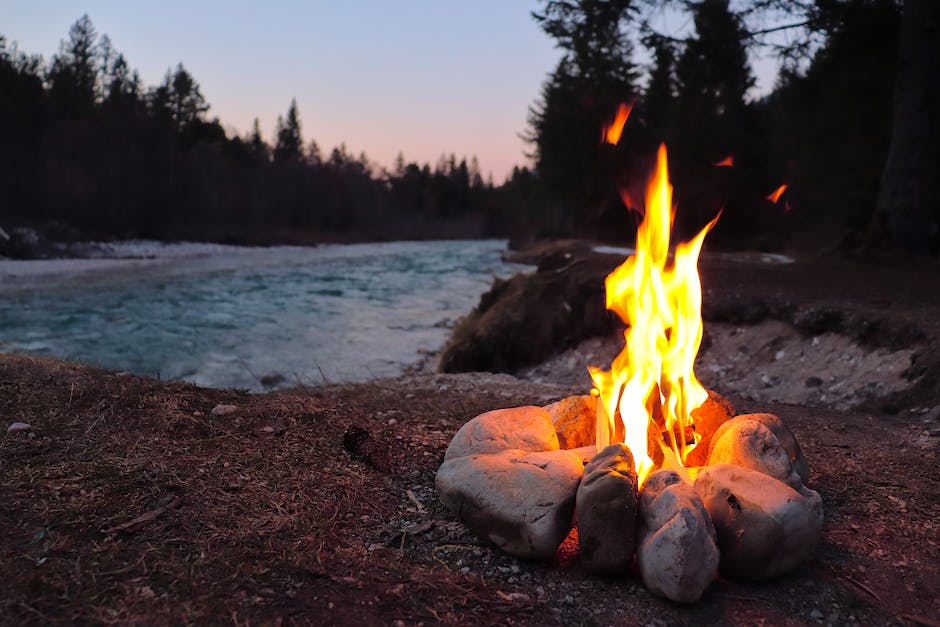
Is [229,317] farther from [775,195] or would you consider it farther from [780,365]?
[775,195]

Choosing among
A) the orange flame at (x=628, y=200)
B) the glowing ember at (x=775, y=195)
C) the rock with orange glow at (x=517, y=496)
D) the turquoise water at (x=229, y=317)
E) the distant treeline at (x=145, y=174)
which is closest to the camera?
the rock with orange glow at (x=517, y=496)

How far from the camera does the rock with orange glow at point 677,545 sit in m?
2.58

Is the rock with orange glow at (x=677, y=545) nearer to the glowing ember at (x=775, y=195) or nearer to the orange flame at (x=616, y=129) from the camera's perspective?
the orange flame at (x=616, y=129)

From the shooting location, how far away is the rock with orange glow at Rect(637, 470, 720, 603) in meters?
2.58

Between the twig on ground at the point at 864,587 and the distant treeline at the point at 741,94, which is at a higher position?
the distant treeline at the point at 741,94

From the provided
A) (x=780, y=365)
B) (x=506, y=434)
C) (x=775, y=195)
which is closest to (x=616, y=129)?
(x=775, y=195)

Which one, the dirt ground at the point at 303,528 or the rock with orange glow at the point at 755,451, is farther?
the rock with orange glow at the point at 755,451

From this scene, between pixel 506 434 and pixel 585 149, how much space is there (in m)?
40.1

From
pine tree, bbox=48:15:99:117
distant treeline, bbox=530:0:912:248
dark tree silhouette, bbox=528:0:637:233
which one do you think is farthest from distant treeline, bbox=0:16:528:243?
distant treeline, bbox=530:0:912:248

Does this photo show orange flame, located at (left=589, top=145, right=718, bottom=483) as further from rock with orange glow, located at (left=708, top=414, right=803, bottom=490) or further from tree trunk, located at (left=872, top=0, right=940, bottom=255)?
tree trunk, located at (left=872, top=0, right=940, bottom=255)

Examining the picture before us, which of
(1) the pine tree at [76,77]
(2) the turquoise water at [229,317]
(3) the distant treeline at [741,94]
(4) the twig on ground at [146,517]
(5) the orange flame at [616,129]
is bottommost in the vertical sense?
(2) the turquoise water at [229,317]

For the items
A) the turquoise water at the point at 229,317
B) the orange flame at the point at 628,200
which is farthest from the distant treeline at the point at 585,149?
the turquoise water at the point at 229,317

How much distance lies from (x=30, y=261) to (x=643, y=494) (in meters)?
27.2

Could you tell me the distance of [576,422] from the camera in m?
3.98
